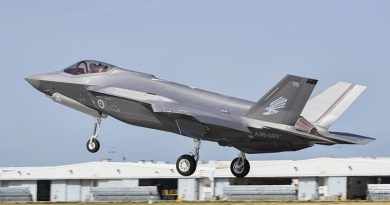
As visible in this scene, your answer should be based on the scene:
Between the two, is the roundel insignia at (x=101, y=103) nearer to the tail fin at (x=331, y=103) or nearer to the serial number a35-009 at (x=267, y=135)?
the serial number a35-009 at (x=267, y=135)

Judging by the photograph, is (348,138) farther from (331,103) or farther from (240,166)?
(240,166)

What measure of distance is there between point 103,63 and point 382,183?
3860cm

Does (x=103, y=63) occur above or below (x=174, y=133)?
above

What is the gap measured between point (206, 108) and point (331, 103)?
5.08m

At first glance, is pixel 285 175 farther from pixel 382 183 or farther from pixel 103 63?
pixel 103 63

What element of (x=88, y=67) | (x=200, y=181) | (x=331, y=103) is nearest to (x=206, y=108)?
(x=331, y=103)

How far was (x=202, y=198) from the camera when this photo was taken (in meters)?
76.6

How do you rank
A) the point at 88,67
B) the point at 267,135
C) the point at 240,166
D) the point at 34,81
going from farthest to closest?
the point at 34,81, the point at 88,67, the point at 240,166, the point at 267,135

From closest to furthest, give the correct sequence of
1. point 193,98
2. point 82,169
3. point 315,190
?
point 193,98 → point 315,190 → point 82,169

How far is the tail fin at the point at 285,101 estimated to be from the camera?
36.0m

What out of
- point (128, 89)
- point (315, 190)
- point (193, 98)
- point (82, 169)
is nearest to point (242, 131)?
point (193, 98)

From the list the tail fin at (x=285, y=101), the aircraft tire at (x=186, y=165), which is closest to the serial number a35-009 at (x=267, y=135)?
the tail fin at (x=285, y=101)

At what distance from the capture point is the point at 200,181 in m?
78.1

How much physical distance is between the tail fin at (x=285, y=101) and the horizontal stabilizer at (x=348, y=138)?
5.61 feet
